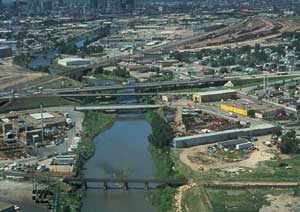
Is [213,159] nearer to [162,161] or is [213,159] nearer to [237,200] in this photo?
[162,161]

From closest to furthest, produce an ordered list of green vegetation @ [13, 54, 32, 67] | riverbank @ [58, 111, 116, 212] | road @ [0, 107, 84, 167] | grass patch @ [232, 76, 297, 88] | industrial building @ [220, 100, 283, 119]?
riverbank @ [58, 111, 116, 212] < road @ [0, 107, 84, 167] < industrial building @ [220, 100, 283, 119] < grass patch @ [232, 76, 297, 88] < green vegetation @ [13, 54, 32, 67]

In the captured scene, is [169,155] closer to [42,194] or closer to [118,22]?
[42,194]

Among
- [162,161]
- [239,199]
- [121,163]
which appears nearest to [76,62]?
[121,163]

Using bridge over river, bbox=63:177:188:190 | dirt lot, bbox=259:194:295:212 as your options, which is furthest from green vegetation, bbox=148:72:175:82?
dirt lot, bbox=259:194:295:212

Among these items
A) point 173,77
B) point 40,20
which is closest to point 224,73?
point 173,77

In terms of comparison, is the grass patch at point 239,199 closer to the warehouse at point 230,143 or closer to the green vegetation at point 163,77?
the warehouse at point 230,143

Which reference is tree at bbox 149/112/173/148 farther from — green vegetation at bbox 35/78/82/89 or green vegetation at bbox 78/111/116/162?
green vegetation at bbox 35/78/82/89
